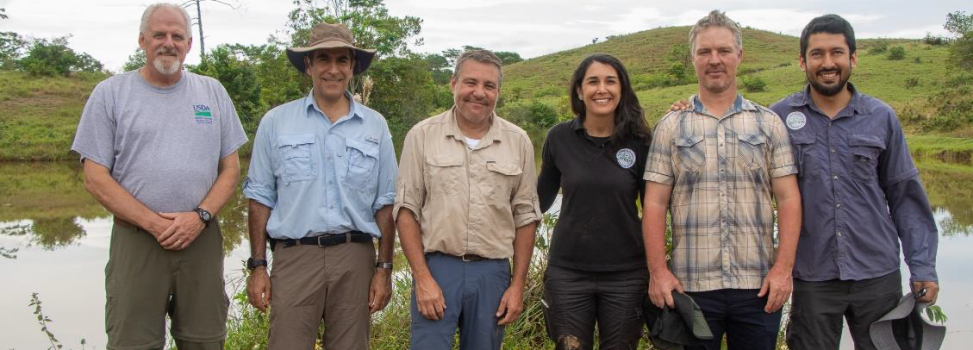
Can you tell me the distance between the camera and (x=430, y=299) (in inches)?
110

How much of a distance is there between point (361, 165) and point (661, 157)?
1272 mm

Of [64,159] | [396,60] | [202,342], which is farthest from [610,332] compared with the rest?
[64,159]

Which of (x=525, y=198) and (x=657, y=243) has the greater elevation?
(x=525, y=198)

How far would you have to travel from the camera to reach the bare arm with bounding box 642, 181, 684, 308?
2.87 metres

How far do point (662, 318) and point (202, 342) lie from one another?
6.53 ft

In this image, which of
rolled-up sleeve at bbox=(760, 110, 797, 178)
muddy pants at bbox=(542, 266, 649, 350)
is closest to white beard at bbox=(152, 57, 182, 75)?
muddy pants at bbox=(542, 266, 649, 350)

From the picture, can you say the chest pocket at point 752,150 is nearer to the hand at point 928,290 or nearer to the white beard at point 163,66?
the hand at point 928,290

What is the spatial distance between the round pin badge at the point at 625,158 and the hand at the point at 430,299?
92 cm

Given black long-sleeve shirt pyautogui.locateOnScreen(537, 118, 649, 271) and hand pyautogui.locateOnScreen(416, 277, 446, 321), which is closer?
hand pyautogui.locateOnScreen(416, 277, 446, 321)

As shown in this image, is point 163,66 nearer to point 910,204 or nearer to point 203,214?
point 203,214

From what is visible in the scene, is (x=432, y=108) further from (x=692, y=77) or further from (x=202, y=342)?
(x=202, y=342)

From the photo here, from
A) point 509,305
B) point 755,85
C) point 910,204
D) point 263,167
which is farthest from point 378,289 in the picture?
point 755,85

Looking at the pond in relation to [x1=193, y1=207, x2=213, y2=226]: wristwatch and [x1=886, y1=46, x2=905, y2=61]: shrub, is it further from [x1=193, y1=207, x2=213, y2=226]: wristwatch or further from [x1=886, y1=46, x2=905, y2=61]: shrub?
[x1=886, y1=46, x2=905, y2=61]: shrub

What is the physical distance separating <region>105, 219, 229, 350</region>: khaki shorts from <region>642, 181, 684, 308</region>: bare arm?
1.89m
